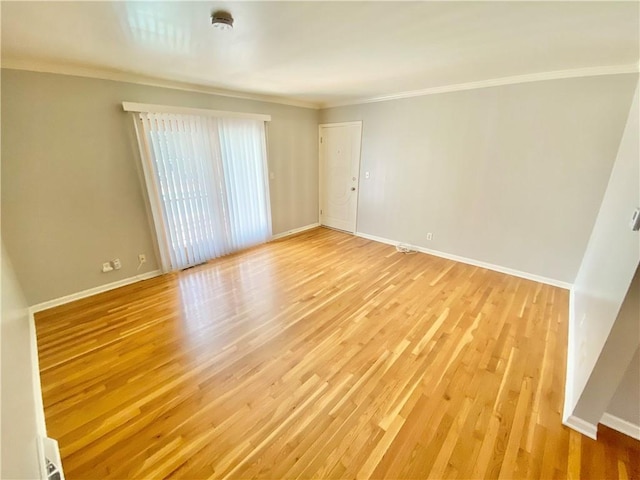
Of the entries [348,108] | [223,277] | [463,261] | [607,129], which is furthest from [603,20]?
[223,277]

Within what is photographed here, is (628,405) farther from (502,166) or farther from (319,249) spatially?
(319,249)

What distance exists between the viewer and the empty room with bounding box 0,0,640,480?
1.48m

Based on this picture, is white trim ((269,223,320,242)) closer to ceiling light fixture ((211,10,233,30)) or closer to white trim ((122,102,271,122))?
white trim ((122,102,271,122))

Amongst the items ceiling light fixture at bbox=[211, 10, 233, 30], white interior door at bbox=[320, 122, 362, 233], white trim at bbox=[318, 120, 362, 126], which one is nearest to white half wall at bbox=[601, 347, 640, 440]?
ceiling light fixture at bbox=[211, 10, 233, 30]

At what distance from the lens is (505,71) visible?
2.85 m

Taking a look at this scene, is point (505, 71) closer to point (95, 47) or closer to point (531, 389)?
point (531, 389)

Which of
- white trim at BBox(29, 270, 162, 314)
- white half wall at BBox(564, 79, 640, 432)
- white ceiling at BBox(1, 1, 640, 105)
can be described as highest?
white ceiling at BBox(1, 1, 640, 105)

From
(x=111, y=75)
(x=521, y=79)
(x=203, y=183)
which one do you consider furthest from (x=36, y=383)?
(x=521, y=79)

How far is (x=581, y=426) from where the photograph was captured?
1.56m

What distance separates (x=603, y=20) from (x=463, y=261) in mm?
2859

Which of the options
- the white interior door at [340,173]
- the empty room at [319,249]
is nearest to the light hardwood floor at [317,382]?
the empty room at [319,249]

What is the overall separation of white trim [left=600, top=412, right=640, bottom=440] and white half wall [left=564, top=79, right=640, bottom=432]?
171mm

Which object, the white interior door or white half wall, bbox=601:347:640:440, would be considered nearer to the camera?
white half wall, bbox=601:347:640:440

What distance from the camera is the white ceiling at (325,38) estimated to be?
1518mm
